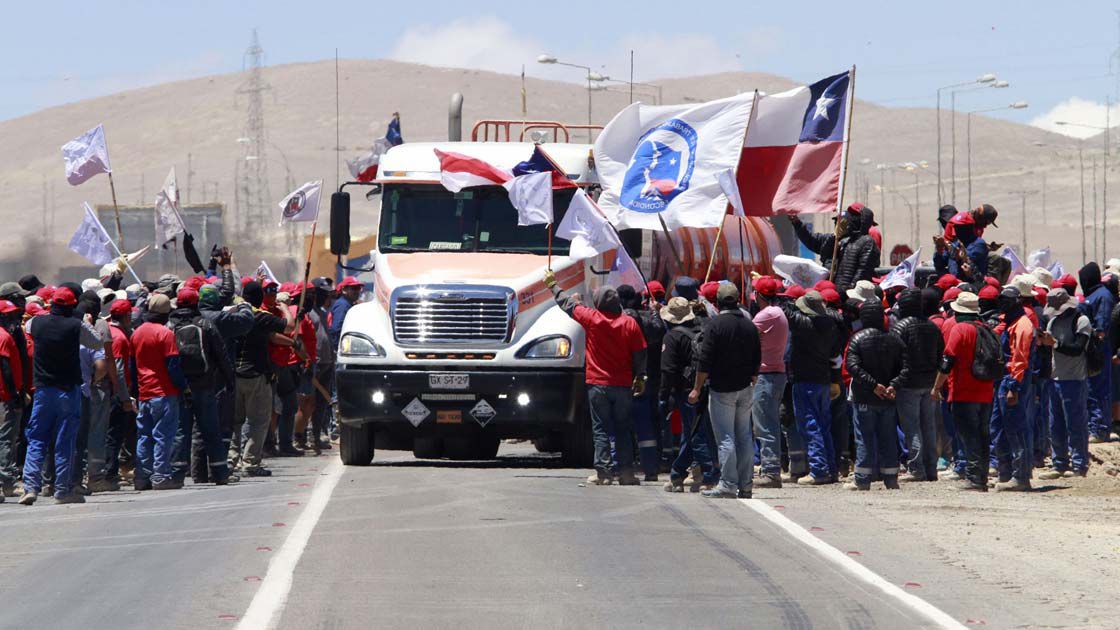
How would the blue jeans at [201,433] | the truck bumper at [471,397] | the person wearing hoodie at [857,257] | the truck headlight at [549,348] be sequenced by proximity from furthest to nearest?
the person wearing hoodie at [857,257] < the truck headlight at [549,348] < the truck bumper at [471,397] < the blue jeans at [201,433]

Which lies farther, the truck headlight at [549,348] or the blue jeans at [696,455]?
the truck headlight at [549,348]

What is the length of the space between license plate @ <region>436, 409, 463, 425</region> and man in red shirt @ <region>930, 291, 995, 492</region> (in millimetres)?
4715

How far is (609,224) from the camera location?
18906 millimetres

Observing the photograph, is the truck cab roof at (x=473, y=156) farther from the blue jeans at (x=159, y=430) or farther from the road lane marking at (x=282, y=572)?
the road lane marking at (x=282, y=572)

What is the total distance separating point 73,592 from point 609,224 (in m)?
9.39

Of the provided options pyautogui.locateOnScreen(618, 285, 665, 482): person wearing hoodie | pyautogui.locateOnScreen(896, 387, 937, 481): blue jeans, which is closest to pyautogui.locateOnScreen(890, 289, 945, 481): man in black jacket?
pyautogui.locateOnScreen(896, 387, 937, 481): blue jeans

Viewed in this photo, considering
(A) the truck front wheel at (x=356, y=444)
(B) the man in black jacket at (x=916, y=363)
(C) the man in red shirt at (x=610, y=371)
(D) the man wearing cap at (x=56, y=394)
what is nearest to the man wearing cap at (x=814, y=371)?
(B) the man in black jacket at (x=916, y=363)

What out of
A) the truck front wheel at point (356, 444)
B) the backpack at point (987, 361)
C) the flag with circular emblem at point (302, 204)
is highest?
the flag with circular emblem at point (302, 204)

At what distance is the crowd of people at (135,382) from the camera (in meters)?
16.2

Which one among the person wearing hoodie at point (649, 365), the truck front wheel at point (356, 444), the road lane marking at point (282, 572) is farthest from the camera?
the truck front wheel at point (356, 444)

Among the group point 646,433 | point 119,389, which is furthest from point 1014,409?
point 119,389

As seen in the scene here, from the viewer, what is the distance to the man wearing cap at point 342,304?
2327cm

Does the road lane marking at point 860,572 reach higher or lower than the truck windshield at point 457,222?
lower

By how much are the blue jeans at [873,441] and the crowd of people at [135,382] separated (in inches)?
244
